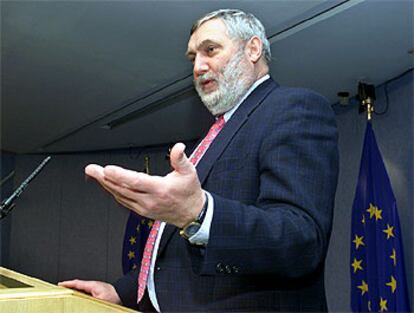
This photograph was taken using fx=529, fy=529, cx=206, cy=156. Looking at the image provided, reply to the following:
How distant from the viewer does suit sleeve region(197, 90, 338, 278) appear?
81cm

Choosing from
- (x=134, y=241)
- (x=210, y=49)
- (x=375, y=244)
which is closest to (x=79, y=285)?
(x=210, y=49)

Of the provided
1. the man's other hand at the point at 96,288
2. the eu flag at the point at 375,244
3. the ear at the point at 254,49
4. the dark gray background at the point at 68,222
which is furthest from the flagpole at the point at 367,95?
the man's other hand at the point at 96,288

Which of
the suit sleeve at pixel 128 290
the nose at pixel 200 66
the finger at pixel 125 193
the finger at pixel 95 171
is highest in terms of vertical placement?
the nose at pixel 200 66

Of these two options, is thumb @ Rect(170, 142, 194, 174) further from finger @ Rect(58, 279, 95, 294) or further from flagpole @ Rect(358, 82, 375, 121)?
flagpole @ Rect(358, 82, 375, 121)

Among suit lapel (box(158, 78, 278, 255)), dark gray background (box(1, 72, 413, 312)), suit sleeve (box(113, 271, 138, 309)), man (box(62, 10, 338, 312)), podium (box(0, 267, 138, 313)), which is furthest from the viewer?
dark gray background (box(1, 72, 413, 312))

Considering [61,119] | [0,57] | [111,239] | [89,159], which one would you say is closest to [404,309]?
[0,57]

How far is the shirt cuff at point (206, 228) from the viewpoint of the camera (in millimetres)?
769

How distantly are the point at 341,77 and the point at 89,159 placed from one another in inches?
156

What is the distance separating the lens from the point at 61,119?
504cm

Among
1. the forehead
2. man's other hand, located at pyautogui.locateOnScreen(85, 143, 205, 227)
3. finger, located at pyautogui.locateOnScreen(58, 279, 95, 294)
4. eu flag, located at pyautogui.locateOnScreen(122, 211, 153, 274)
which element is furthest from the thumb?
eu flag, located at pyautogui.locateOnScreen(122, 211, 153, 274)

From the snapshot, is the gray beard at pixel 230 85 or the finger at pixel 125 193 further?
the gray beard at pixel 230 85

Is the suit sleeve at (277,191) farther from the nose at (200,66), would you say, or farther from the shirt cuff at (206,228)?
the nose at (200,66)

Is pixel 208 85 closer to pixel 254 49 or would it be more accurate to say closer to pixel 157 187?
pixel 254 49

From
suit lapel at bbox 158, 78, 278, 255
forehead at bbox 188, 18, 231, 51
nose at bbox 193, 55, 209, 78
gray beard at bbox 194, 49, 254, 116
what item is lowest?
suit lapel at bbox 158, 78, 278, 255
